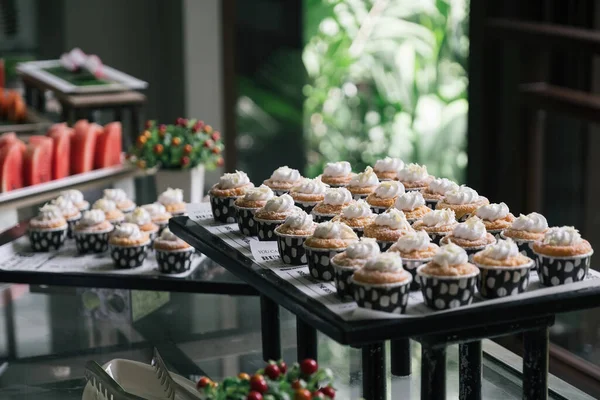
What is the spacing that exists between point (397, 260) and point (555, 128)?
312cm

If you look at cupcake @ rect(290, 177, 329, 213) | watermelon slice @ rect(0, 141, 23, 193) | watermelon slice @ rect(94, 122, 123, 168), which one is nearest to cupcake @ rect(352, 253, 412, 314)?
cupcake @ rect(290, 177, 329, 213)

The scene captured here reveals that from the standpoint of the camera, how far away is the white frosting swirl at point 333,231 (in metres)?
1.91

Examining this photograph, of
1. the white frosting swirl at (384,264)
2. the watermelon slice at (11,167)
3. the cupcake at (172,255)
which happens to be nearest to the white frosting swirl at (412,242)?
the white frosting swirl at (384,264)

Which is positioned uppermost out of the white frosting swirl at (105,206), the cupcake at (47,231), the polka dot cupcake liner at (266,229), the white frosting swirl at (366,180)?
the white frosting swirl at (366,180)

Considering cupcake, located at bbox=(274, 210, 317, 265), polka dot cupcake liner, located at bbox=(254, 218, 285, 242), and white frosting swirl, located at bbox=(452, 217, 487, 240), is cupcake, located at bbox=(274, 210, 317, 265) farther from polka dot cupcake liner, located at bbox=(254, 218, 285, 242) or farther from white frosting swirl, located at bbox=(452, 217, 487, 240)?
white frosting swirl, located at bbox=(452, 217, 487, 240)

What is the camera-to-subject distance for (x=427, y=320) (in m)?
1.62

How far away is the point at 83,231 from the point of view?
2799mm

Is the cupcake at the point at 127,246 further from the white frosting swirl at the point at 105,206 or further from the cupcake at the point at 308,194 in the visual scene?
the cupcake at the point at 308,194

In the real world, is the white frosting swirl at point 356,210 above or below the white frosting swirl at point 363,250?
above

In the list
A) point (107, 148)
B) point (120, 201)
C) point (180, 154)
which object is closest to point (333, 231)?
point (120, 201)

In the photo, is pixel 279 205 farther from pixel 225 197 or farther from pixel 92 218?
pixel 92 218

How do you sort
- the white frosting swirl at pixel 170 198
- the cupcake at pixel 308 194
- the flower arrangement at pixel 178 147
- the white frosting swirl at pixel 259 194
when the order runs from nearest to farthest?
the white frosting swirl at pixel 259 194 < the cupcake at pixel 308 194 < the white frosting swirl at pixel 170 198 < the flower arrangement at pixel 178 147

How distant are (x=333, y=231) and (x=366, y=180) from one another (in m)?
0.40

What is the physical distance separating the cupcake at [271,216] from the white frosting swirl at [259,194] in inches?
2.2
